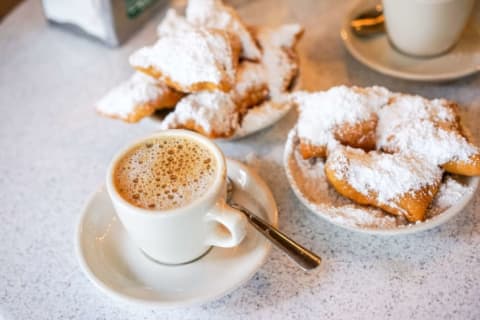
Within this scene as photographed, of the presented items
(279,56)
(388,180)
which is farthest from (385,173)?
(279,56)

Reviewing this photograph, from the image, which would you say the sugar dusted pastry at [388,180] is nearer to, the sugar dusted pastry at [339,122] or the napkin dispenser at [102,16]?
the sugar dusted pastry at [339,122]

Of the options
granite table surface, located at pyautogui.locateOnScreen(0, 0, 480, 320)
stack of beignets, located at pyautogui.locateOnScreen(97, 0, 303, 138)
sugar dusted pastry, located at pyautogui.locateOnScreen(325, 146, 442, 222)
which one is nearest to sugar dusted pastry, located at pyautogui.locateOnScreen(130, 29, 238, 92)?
stack of beignets, located at pyautogui.locateOnScreen(97, 0, 303, 138)

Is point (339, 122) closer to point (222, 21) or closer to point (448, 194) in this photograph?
point (448, 194)

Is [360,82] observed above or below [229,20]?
below

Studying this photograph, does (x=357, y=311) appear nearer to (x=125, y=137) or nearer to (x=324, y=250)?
(x=324, y=250)

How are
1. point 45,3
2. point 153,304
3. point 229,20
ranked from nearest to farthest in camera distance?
1. point 153,304
2. point 229,20
3. point 45,3

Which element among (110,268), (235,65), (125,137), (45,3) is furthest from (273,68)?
(45,3)
